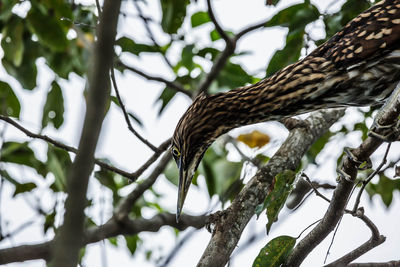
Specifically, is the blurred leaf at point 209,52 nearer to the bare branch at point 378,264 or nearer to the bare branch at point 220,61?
the bare branch at point 220,61

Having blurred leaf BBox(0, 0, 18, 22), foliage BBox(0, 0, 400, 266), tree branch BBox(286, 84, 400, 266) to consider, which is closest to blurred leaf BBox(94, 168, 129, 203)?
foliage BBox(0, 0, 400, 266)

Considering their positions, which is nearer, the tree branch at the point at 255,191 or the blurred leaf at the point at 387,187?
the tree branch at the point at 255,191

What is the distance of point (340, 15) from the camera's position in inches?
120

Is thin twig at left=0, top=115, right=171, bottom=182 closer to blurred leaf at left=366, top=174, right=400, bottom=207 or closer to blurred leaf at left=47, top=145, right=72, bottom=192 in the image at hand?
blurred leaf at left=47, top=145, right=72, bottom=192

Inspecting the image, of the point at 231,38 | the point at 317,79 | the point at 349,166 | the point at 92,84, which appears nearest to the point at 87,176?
the point at 92,84

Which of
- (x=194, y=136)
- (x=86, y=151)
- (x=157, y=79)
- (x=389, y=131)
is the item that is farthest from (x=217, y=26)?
(x=86, y=151)

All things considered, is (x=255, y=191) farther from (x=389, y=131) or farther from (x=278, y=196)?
(x=389, y=131)

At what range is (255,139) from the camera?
11.8 ft

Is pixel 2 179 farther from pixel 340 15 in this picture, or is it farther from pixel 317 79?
pixel 340 15

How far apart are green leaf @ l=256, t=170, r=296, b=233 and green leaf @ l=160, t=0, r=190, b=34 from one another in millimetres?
1290

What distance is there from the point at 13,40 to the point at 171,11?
0.99m

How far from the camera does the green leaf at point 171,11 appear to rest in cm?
318

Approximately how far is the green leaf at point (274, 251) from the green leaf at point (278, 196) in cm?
7

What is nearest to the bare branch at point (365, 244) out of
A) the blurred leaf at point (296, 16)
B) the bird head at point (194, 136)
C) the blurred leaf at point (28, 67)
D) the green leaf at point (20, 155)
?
the blurred leaf at point (296, 16)
